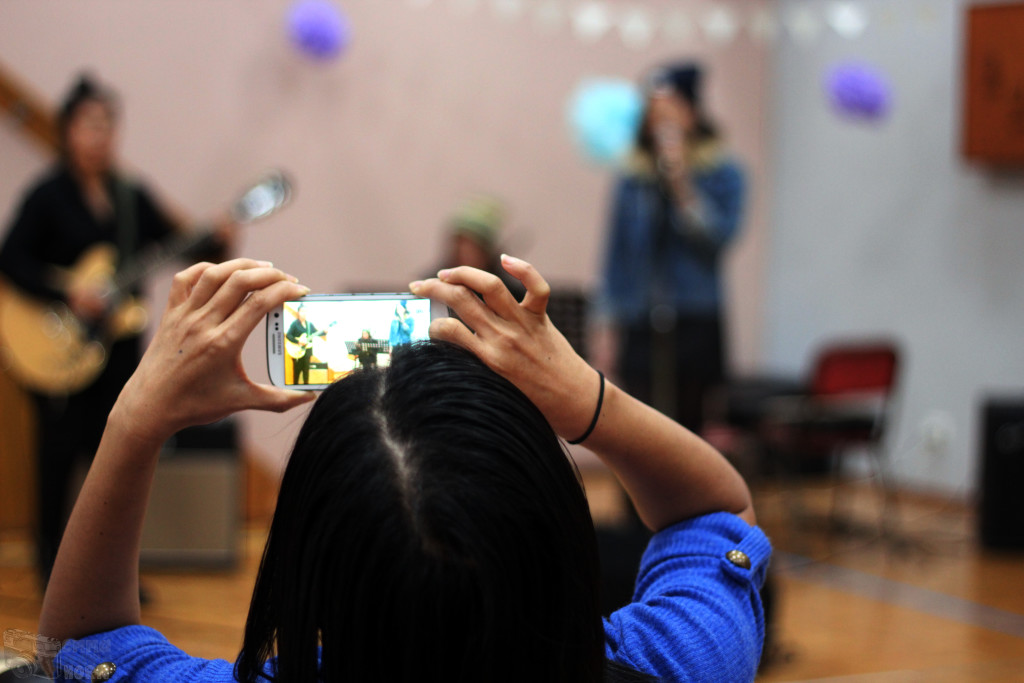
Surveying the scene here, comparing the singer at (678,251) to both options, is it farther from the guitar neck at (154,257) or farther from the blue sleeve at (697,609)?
the blue sleeve at (697,609)

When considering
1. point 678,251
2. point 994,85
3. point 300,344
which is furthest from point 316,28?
point 300,344

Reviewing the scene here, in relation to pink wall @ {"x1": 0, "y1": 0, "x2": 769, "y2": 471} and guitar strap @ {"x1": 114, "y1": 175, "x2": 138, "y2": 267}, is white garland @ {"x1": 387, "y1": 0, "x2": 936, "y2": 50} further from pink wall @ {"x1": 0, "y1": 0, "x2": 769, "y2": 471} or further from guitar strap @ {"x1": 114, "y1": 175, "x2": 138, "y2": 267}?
guitar strap @ {"x1": 114, "y1": 175, "x2": 138, "y2": 267}

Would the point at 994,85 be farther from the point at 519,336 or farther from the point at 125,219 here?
the point at 519,336

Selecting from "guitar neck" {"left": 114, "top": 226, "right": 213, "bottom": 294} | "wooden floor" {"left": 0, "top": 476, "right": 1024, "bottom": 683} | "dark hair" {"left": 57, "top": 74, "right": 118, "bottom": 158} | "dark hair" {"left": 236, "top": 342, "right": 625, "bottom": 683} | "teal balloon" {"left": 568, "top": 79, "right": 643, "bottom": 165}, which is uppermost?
"dark hair" {"left": 57, "top": 74, "right": 118, "bottom": 158}

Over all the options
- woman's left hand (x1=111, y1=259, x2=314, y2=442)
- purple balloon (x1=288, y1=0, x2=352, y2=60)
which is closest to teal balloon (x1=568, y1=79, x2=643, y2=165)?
purple balloon (x1=288, y1=0, x2=352, y2=60)

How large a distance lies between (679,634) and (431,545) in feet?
0.72

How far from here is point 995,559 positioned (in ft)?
12.0

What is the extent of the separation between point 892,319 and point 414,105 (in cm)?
236

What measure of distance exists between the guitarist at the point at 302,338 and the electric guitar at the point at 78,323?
2.36 metres

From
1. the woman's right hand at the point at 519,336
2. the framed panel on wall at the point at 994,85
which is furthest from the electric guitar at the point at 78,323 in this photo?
the framed panel on wall at the point at 994,85

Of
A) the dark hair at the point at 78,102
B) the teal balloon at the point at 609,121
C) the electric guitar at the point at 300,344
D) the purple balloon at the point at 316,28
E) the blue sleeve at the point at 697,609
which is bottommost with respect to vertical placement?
the blue sleeve at the point at 697,609

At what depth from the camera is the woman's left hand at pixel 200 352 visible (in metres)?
0.63

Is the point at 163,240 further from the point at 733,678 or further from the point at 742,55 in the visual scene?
the point at 742,55

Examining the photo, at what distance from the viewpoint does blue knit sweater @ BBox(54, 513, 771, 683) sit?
63 centimetres
